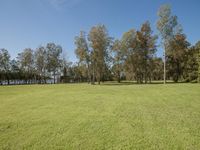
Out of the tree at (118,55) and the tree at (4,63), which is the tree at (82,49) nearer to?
the tree at (118,55)

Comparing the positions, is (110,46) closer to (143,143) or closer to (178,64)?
(178,64)

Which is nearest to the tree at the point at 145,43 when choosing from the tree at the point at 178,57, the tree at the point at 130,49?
the tree at the point at 130,49

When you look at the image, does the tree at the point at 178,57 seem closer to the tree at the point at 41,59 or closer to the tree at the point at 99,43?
the tree at the point at 99,43

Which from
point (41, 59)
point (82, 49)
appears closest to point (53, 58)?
point (41, 59)

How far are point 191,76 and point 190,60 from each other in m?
3.97

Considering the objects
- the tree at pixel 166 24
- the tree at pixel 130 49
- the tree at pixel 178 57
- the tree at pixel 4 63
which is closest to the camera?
the tree at pixel 166 24

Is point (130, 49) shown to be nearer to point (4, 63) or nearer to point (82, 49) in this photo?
point (82, 49)

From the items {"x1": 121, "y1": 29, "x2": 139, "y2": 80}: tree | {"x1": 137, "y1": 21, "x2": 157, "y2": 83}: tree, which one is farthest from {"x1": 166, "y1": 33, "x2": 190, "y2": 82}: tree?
{"x1": 121, "y1": 29, "x2": 139, "y2": 80}: tree

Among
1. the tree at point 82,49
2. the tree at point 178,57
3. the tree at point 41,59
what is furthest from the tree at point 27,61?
the tree at point 178,57

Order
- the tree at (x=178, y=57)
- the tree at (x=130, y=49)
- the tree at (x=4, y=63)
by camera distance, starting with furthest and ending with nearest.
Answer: the tree at (x=4, y=63)
the tree at (x=130, y=49)
the tree at (x=178, y=57)

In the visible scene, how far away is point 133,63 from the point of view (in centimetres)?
4556

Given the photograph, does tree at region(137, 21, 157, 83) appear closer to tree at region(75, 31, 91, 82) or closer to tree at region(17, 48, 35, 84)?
tree at region(75, 31, 91, 82)

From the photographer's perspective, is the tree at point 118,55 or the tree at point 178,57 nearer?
the tree at point 178,57

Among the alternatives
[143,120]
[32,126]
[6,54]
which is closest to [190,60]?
[143,120]
